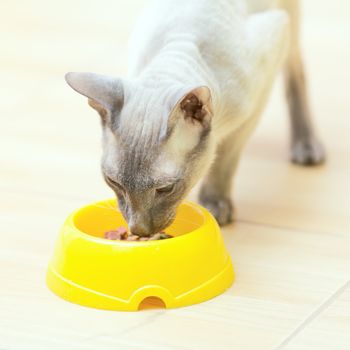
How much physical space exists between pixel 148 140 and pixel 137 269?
26cm

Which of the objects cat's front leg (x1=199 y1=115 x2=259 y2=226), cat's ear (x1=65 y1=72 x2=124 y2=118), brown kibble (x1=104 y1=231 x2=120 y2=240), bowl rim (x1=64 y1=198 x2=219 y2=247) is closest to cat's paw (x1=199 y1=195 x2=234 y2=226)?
cat's front leg (x1=199 y1=115 x2=259 y2=226)

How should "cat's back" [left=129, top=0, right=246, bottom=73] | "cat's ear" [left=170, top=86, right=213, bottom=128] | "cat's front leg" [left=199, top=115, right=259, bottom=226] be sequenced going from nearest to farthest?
"cat's ear" [left=170, top=86, right=213, bottom=128], "cat's back" [left=129, top=0, right=246, bottom=73], "cat's front leg" [left=199, top=115, right=259, bottom=226]

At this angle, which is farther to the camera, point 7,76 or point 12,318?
point 7,76

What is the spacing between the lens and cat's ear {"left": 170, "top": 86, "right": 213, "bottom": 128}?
1.78m

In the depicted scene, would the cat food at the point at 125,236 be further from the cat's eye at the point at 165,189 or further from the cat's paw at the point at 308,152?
the cat's paw at the point at 308,152

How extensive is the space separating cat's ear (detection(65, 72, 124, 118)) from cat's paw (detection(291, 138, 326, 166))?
0.98 meters

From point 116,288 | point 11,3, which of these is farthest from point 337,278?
point 11,3

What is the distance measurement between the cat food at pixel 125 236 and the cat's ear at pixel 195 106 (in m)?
0.25

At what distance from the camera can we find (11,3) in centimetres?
436

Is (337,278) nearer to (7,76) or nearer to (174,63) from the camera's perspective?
(174,63)

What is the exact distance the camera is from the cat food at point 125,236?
191cm

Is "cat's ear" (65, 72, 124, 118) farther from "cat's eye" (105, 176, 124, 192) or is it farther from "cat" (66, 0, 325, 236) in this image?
"cat's eye" (105, 176, 124, 192)

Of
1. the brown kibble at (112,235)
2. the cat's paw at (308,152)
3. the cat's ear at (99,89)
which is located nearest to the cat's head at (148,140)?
the cat's ear at (99,89)

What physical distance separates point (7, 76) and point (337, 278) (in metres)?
1.75
